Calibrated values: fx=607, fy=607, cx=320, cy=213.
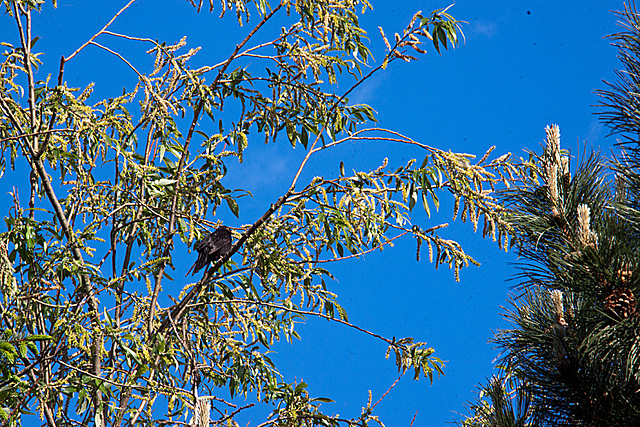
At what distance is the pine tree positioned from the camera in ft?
7.22

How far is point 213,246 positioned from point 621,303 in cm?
164

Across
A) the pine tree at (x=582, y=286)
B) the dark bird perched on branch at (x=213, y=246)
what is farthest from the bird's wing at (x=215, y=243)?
the pine tree at (x=582, y=286)

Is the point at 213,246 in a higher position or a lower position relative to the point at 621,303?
higher

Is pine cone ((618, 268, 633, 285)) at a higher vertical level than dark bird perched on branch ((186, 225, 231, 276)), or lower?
lower

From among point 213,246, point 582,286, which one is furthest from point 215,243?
point 582,286

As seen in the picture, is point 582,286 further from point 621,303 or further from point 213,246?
point 213,246

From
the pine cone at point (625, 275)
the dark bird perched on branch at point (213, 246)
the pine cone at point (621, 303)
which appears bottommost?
the pine cone at point (621, 303)

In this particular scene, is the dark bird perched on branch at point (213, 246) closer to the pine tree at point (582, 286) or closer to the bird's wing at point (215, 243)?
the bird's wing at point (215, 243)

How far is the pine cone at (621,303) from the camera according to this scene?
2.20m

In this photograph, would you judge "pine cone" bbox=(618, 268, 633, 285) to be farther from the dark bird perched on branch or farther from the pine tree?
the dark bird perched on branch

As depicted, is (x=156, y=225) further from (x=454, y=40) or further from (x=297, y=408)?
(x=454, y=40)

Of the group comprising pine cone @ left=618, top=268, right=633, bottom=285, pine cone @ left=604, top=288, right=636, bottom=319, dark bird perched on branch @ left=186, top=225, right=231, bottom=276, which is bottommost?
pine cone @ left=604, top=288, right=636, bottom=319

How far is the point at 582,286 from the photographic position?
2.25 meters

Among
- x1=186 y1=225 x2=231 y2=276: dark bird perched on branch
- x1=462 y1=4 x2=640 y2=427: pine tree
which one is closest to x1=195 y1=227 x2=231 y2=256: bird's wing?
x1=186 y1=225 x2=231 y2=276: dark bird perched on branch
